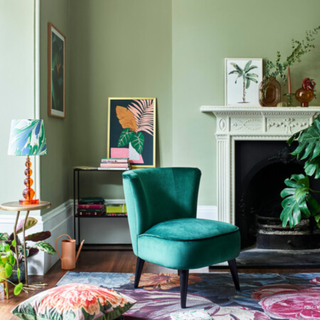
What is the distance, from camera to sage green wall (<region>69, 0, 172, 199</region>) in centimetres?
376

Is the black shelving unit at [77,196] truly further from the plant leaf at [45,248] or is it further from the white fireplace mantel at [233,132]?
the white fireplace mantel at [233,132]

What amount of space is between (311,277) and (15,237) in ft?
7.01

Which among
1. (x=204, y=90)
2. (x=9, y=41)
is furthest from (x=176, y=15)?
(x=9, y=41)

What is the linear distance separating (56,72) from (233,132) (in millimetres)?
1603

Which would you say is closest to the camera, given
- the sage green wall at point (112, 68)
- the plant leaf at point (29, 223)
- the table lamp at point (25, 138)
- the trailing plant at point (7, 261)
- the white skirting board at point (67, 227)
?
the trailing plant at point (7, 261)

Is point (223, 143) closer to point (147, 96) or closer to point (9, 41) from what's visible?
point (147, 96)

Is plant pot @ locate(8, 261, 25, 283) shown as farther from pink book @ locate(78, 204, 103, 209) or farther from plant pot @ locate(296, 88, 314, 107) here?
plant pot @ locate(296, 88, 314, 107)

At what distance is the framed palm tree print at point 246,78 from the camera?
11.6ft

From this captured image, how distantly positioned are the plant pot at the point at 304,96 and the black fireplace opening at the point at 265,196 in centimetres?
37

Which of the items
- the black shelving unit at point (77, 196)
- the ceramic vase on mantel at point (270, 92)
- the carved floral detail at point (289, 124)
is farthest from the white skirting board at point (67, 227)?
the ceramic vase on mantel at point (270, 92)

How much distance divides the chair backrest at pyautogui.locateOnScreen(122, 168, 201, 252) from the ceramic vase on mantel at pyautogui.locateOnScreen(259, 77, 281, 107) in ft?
3.36

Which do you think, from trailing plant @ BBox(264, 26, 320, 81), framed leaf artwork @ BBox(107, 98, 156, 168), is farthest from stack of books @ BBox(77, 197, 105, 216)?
trailing plant @ BBox(264, 26, 320, 81)

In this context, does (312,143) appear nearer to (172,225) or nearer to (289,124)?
(289,124)

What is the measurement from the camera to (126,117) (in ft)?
12.4
